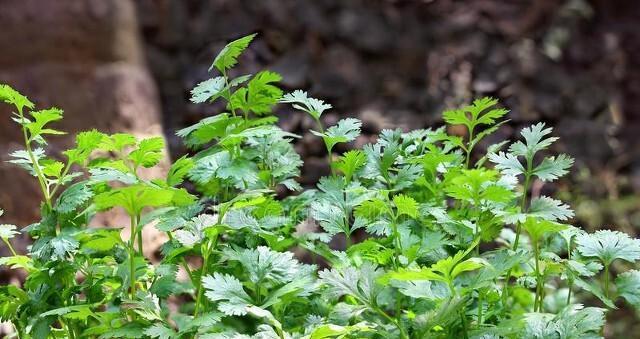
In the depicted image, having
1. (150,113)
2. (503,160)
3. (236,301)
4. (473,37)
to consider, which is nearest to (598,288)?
(503,160)

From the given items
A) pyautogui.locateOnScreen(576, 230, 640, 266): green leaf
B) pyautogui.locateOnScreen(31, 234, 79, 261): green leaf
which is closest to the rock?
pyautogui.locateOnScreen(31, 234, 79, 261): green leaf

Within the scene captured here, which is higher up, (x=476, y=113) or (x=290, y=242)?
(x=476, y=113)

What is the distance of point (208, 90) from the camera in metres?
0.82

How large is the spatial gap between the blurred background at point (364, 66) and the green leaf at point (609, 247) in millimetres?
1077

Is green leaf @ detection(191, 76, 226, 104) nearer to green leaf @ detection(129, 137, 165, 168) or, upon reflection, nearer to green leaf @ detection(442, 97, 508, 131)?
green leaf @ detection(129, 137, 165, 168)

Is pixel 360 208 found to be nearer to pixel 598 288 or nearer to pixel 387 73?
pixel 598 288

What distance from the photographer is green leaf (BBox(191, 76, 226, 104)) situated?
80cm

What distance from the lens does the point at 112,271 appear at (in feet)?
2.60

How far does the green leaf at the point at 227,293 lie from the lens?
650 mm

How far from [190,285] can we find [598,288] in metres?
0.43

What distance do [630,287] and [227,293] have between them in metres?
0.40

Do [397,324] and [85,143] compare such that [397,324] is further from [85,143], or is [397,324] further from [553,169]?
[85,143]

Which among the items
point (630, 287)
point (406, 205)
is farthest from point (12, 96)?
point (630, 287)

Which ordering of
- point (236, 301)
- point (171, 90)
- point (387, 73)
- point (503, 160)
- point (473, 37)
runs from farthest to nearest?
point (473, 37)
point (387, 73)
point (171, 90)
point (503, 160)
point (236, 301)
